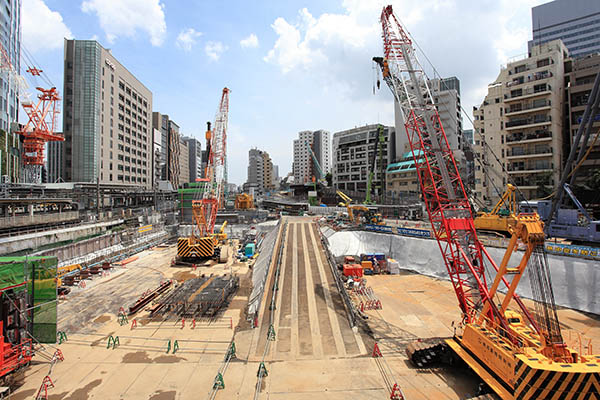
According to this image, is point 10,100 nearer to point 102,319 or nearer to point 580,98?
point 102,319

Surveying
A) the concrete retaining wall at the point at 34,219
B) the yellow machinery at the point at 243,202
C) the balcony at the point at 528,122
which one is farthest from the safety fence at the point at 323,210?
the concrete retaining wall at the point at 34,219

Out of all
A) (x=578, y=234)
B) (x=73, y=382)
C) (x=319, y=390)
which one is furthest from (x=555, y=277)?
(x=73, y=382)

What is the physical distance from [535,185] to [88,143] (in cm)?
8998

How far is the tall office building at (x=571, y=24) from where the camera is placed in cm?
10169

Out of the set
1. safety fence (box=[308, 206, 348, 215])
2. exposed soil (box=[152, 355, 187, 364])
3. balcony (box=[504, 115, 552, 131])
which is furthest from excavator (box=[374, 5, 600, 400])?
safety fence (box=[308, 206, 348, 215])

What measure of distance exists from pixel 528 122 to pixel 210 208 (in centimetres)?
5806

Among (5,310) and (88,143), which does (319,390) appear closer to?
(5,310)

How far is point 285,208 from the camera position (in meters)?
89.5

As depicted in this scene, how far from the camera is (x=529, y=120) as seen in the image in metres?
52.1

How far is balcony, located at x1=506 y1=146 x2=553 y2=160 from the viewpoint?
50.3 metres

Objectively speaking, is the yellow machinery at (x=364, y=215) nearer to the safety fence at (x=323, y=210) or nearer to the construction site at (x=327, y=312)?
the construction site at (x=327, y=312)

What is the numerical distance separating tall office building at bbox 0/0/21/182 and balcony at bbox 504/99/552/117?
8707 cm

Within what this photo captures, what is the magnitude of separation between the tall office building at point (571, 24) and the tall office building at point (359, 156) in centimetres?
6082

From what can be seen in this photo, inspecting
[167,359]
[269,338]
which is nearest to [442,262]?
[269,338]
